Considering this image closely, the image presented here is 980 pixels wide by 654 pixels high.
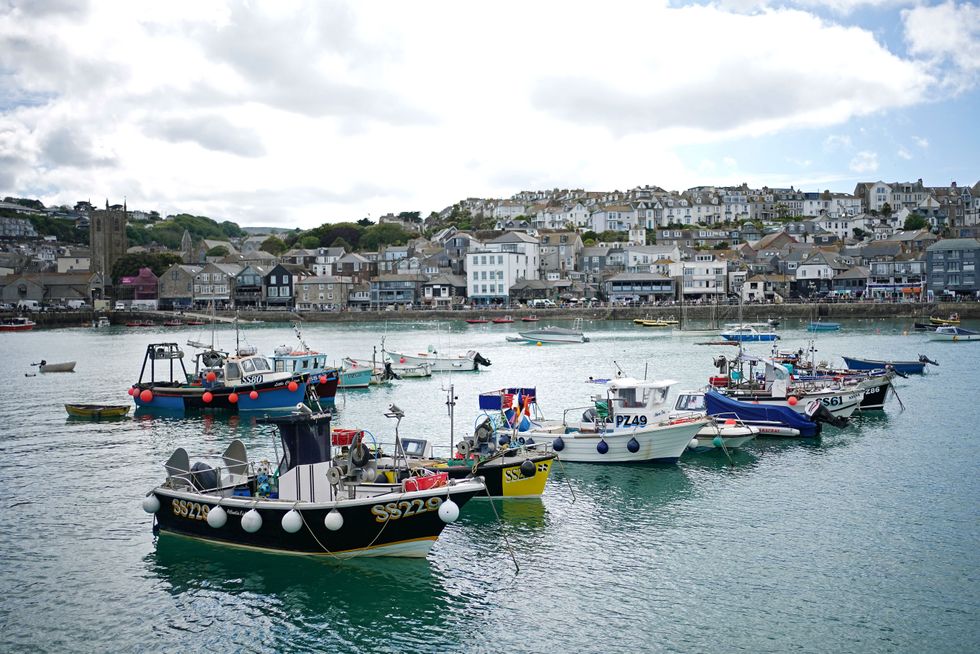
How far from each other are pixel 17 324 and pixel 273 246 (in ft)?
Answer: 201

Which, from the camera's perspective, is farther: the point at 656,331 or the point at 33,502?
the point at 656,331

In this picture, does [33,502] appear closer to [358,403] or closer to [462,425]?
[462,425]

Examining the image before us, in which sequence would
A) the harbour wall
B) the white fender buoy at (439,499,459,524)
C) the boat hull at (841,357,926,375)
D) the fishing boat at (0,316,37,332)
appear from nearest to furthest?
1. the white fender buoy at (439,499,459,524)
2. the boat hull at (841,357,926,375)
3. the harbour wall
4. the fishing boat at (0,316,37,332)

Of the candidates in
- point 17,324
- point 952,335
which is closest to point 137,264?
point 17,324

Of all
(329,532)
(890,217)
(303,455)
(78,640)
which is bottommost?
(78,640)

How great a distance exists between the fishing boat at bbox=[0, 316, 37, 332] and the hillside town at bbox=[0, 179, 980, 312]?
15.0 m

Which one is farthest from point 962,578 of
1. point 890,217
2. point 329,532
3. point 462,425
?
point 890,217

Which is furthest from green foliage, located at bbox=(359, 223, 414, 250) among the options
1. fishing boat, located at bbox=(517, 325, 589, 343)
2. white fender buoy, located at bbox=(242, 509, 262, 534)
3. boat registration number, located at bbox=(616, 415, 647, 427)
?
white fender buoy, located at bbox=(242, 509, 262, 534)

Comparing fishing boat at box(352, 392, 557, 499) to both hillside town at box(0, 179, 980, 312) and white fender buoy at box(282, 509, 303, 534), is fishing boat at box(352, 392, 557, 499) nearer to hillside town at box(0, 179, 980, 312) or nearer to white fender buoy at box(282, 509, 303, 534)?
white fender buoy at box(282, 509, 303, 534)

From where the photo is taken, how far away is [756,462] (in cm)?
2581

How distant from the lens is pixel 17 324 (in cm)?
10900

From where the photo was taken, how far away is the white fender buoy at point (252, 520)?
1658cm

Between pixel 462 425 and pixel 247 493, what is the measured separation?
1507cm

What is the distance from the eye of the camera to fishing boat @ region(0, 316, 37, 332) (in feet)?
350
